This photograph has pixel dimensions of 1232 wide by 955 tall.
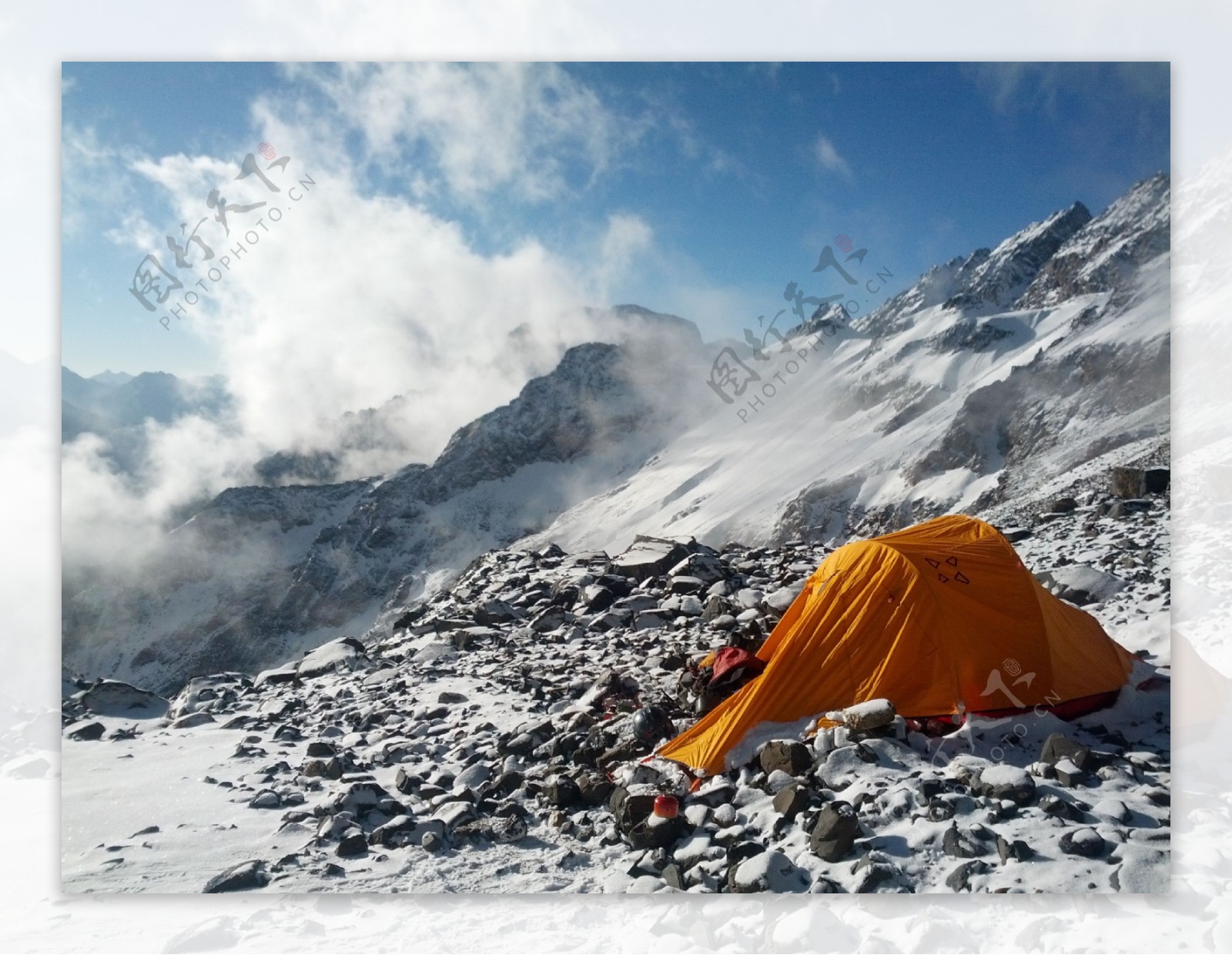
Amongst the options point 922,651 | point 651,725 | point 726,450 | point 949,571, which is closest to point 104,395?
point 651,725

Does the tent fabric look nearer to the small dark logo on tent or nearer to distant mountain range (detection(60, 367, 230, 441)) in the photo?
the small dark logo on tent

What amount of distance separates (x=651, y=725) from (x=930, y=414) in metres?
49.1

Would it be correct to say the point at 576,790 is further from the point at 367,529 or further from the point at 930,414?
the point at 367,529

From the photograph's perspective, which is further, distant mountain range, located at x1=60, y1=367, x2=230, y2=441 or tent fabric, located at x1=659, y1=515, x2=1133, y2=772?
distant mountain range, located at x1=60, y1=367, x2=230, y2=441

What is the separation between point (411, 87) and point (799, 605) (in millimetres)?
5581

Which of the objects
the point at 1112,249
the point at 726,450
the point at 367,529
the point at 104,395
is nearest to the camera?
the point at 104,395

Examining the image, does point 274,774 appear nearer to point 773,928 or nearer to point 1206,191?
point 773,928

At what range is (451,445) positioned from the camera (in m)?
107

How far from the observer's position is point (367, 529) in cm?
9606

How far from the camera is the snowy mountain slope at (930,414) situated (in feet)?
105

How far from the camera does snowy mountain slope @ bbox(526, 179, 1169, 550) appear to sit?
31984mm

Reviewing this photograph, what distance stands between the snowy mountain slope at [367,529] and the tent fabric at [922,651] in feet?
195

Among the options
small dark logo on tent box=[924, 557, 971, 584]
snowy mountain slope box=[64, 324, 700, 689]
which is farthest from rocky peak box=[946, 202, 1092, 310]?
small dark logo on tent box=[924, 557, 971, 584]

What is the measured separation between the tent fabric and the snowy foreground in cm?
21
